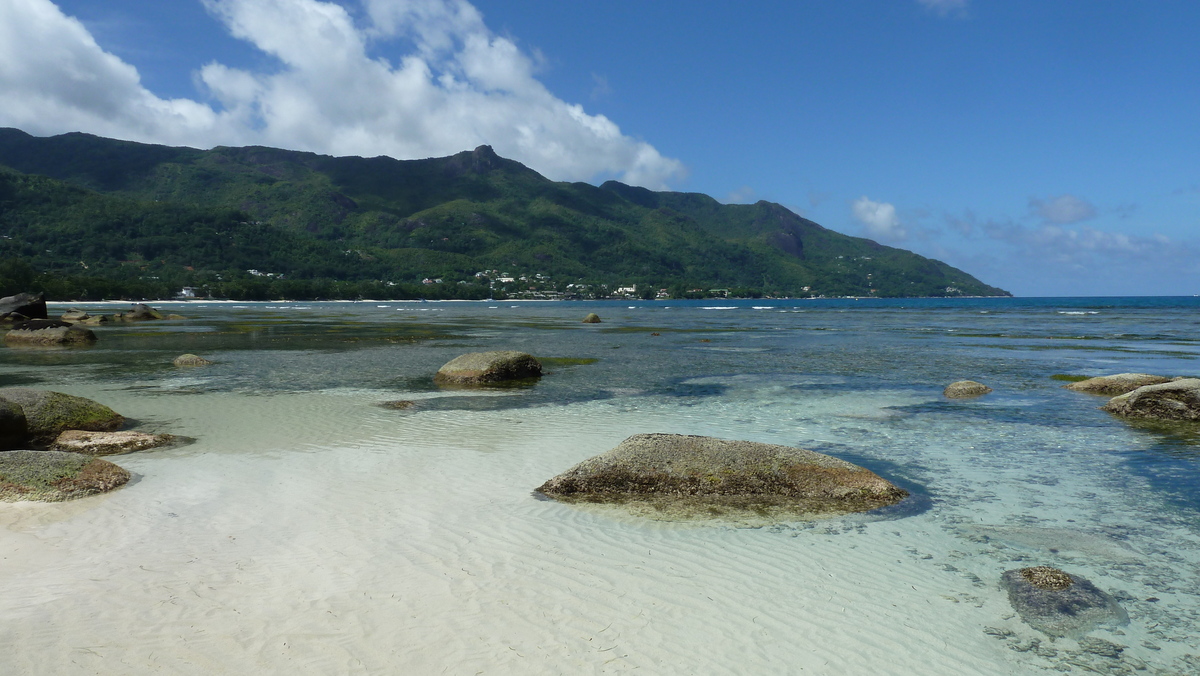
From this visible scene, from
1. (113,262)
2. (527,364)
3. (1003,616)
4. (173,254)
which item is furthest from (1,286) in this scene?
(1003,616)

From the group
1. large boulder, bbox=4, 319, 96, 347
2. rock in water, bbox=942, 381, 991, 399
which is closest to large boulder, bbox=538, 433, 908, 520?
rock in water, bbox=942, 381, 991, 399

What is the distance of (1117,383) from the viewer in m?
17.6

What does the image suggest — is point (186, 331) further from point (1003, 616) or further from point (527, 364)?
point (1003, 616)

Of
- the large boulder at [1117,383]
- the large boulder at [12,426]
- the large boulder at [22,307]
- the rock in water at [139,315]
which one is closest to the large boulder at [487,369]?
the large boulder at [12,426]

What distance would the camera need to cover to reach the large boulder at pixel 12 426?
1105 cm

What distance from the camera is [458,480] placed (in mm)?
9820

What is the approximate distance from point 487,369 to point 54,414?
10690 mm

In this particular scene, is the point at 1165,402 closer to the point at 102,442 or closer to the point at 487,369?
the point at 487,369

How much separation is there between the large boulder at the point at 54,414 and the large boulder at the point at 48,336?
26144 mm

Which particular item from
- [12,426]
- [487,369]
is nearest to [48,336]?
[487,369]

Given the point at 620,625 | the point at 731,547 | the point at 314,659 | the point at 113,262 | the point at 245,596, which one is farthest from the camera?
the point at 113,262

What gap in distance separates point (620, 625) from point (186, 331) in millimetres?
48558

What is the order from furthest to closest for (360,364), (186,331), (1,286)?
(1,286), (186,331), (360,364)

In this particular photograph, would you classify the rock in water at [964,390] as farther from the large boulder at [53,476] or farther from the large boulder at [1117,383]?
the large boulder at [53,476]
